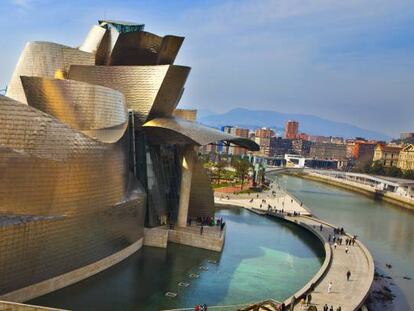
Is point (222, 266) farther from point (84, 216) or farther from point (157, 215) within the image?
point (84, 216)

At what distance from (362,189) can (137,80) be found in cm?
8064

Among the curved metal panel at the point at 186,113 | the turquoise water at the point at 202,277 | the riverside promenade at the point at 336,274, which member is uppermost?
the curved metal panel at the point at 186,113

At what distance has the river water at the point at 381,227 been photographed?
33300mm

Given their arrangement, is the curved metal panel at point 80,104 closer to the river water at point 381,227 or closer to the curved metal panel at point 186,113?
the curved metal panel at point 186,113

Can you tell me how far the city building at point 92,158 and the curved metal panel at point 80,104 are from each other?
0.18 feet

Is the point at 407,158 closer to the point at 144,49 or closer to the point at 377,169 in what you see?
the point at 377,169

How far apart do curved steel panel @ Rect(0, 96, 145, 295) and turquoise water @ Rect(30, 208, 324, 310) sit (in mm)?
1649

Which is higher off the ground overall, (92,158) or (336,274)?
(92,158)

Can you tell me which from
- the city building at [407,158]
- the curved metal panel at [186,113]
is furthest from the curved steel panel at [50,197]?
the city building at [407,158]

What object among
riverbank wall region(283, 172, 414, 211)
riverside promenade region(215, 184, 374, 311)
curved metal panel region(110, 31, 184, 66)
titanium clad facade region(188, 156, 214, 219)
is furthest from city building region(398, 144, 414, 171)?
curved metal panel region(110, 31, 184, 66)

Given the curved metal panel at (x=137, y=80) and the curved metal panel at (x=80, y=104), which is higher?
the curved metal panel at (x=137, y=80)

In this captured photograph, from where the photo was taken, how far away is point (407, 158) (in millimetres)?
123000

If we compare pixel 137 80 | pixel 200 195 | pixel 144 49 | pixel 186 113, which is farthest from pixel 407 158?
pixel 137 80

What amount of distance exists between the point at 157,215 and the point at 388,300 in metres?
16.0
